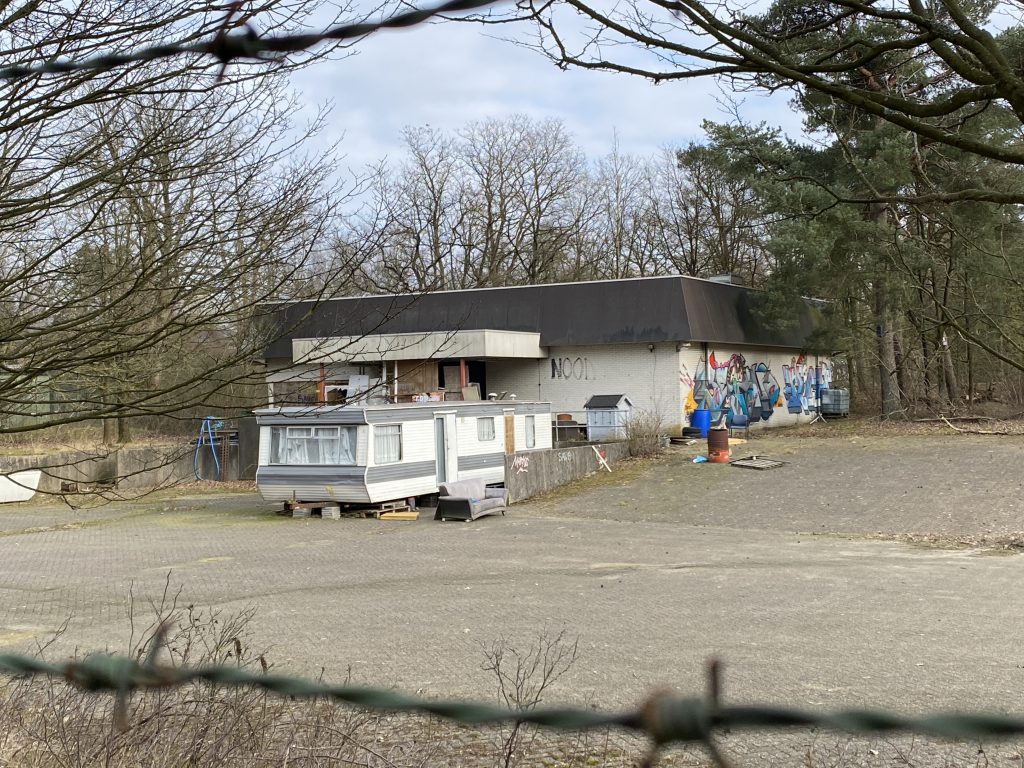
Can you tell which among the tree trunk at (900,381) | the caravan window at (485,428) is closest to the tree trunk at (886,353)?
the tree trunk at (900,381)

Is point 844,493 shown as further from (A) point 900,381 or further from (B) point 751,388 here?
(A) point 900,381

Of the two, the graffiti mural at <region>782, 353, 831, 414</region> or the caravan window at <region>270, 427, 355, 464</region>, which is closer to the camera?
the caravan window at <region>270, 427, 355, 464</region>

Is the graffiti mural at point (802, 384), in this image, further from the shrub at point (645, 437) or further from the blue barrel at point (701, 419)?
the shrub at point (645, 437)

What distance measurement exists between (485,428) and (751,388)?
13.9 m

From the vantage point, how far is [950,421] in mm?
31188

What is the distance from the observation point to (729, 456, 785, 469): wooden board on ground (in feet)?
82.0

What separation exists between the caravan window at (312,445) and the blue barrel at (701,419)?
13938 millimetres

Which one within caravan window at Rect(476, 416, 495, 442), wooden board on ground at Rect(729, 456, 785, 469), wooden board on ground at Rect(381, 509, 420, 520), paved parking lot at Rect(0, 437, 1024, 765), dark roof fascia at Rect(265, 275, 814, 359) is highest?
dark roof fascia at Rect(265, 275, 814, 359)

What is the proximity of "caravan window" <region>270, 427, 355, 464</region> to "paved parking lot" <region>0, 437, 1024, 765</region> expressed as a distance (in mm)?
1470

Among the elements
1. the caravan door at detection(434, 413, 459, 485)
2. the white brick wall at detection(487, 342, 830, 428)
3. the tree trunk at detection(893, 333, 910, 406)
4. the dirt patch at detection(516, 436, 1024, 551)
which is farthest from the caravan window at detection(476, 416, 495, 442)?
the tree trunk at detection(893, 333, 910, 406)

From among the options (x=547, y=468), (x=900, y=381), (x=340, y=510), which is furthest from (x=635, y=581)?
(x=900, y=381)

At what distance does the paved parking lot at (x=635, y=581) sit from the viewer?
8.41 metres

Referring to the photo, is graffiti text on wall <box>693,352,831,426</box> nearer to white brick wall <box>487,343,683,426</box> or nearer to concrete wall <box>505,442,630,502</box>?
white brick wall <box>487,343,683,426</box>

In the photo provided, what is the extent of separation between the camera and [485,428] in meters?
25.0
